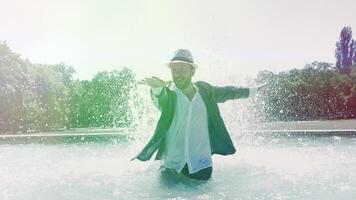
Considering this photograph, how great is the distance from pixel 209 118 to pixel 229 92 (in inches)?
19.9

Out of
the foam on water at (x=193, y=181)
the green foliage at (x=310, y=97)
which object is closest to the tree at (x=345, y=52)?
the green foliage at (x=310, y=97)

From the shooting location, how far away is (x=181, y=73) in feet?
21.8

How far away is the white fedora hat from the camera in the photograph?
652cm

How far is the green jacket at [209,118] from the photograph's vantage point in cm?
671

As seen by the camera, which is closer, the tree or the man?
the man

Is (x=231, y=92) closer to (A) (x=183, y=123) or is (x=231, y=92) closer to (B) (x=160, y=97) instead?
(A) (x=183, y=123)

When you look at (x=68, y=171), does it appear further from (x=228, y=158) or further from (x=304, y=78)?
(x=304, y=78)

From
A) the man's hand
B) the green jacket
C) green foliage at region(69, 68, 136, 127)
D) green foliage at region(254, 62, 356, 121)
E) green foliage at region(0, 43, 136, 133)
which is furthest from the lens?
green foliage at region(254, 62, 356, 121)

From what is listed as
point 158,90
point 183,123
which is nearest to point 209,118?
point 183,123

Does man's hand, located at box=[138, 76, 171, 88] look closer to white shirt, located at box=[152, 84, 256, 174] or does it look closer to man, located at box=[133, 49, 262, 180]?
man, located at box=[133, 49, 262, 180]

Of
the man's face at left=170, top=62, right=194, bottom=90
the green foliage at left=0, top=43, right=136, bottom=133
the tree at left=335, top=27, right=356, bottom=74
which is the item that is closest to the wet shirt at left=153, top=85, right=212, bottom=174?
the man's face at left=170, top=62, right=194, bottom=90

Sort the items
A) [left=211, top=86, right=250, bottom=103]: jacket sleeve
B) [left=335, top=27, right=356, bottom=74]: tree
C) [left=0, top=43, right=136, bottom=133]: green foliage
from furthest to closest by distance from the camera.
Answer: [left=335, top=27, right=356, bottom=74]: tree < [left=0, top=43, right=136, bottom=133]: green foliage < [left=211, top=86, right=250, bottom=103]: jacket sleeve

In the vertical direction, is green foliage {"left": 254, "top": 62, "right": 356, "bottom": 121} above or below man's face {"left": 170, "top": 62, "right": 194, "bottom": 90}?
below

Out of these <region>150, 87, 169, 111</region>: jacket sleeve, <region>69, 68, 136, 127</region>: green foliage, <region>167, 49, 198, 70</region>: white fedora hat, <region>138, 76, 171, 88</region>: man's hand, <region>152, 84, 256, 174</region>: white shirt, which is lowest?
<region>69, 68, 136, 127</region>: green foliage
